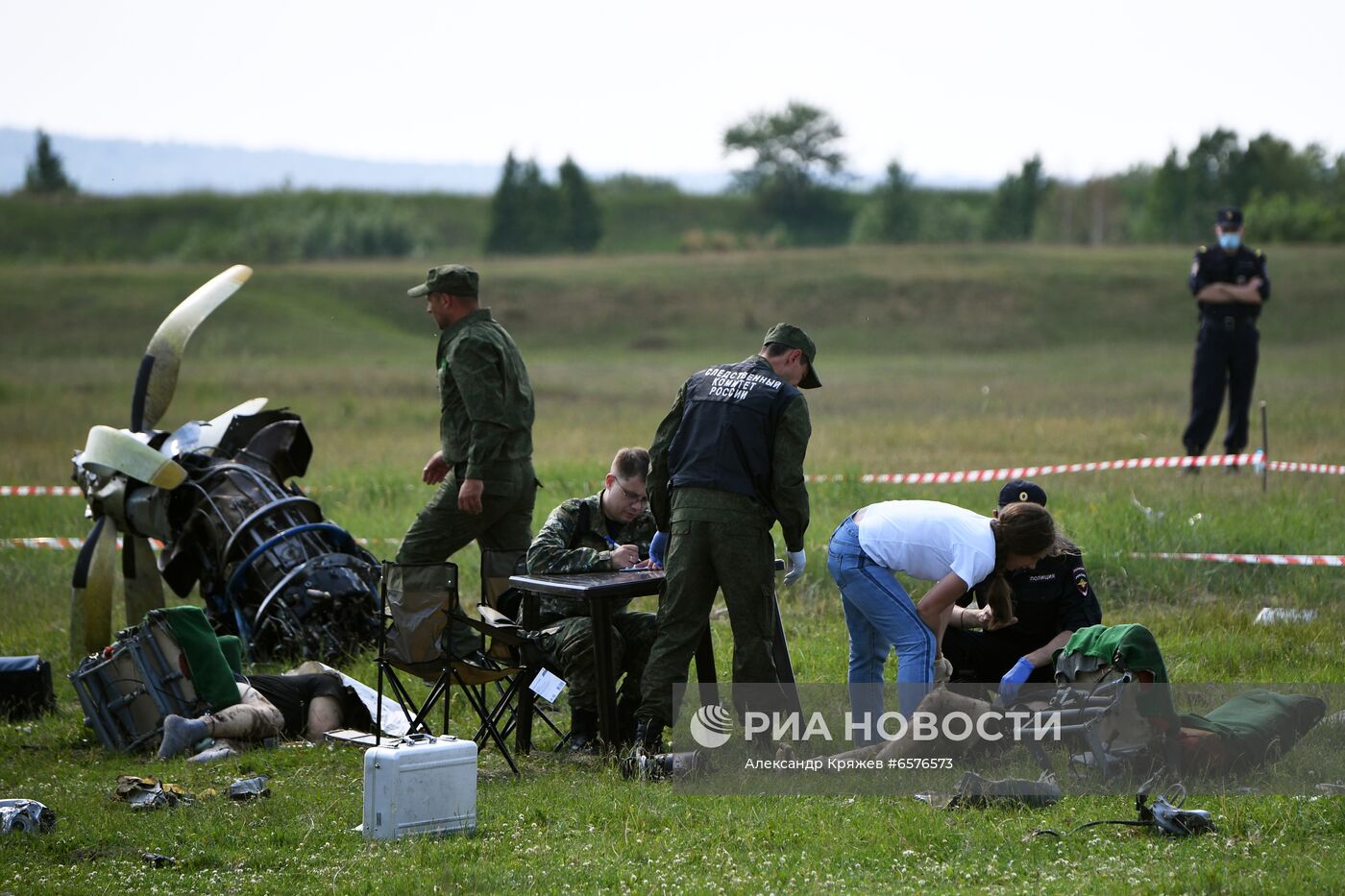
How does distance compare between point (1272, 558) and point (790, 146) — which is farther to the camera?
point (790, 146)

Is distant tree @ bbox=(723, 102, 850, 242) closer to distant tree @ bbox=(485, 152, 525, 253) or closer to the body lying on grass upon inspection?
distant tree @ bbox=(485, 152, 525, 253)

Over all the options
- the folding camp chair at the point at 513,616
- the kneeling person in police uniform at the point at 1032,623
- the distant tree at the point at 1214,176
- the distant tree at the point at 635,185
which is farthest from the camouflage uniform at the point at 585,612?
the distant tree at the point at 635,185

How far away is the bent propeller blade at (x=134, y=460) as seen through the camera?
9.42 meters

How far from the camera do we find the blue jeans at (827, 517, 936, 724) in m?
6.33

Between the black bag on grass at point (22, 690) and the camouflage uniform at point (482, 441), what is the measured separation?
229 centimetres

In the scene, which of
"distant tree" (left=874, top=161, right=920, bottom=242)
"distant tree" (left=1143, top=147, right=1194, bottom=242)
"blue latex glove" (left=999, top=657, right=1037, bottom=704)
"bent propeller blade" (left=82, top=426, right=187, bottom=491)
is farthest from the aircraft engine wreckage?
"distant tree" (left=1143, top=147, right=1194, bottom=242)

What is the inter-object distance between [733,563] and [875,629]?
790 mm

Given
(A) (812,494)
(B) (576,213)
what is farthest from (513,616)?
(B) (576,213)

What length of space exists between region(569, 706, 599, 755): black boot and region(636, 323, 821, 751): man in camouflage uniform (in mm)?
541

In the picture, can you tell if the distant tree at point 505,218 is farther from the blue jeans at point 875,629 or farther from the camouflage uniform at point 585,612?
the blue jeans at point 875,629

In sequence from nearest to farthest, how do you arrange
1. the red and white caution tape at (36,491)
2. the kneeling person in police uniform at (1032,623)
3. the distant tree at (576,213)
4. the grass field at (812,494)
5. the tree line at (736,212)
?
the grass field at (812,494)
the kneeling person in police uniform at (1032,623)
the red and white caution tape at (36,491)
the tree line at (736,212)
the distant tree at (576,213)

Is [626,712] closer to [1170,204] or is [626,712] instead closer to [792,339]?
[792,339]

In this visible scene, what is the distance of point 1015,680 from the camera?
6.43 m

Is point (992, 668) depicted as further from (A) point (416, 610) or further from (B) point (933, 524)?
(A) point (416, 610)
